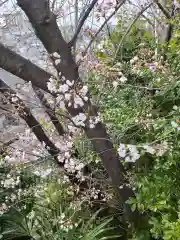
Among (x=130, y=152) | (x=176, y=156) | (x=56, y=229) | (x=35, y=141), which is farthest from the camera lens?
(x=35, y=141)

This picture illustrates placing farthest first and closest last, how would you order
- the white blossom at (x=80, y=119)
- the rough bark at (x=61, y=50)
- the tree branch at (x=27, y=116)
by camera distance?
the tree branch at (x=27, y=116) → the white blossom at (x=80, y=119) → the rough bark at (x=61, y=50)

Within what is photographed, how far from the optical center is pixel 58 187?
243 cm

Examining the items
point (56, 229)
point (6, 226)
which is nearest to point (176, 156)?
point (56, 229)

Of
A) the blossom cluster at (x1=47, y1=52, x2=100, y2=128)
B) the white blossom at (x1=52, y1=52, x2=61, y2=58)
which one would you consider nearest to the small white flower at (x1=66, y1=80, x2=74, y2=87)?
the blossom cluster at (x1=47, y1=52, x2=100, y2=128)

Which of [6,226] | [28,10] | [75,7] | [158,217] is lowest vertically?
[158,217]

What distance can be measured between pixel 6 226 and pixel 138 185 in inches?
40.0

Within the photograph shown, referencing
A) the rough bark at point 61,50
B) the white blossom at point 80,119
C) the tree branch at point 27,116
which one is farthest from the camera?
the tree branch at point 27,116

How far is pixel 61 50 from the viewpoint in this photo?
1380 mm

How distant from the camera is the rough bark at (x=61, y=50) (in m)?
1.26

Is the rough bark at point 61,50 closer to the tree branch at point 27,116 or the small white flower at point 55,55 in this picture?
the small white flower at point 55,55

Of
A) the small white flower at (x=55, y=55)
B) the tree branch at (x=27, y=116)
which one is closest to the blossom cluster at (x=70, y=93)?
the small white flower at (x=55, y=55)

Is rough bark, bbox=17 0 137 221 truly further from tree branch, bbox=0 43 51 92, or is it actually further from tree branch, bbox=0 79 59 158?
tree branch, bbox=0 79 59 158

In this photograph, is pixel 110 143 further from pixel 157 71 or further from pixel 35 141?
pixel 35 141

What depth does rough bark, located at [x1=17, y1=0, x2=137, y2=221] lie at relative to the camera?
1265 millimetres
